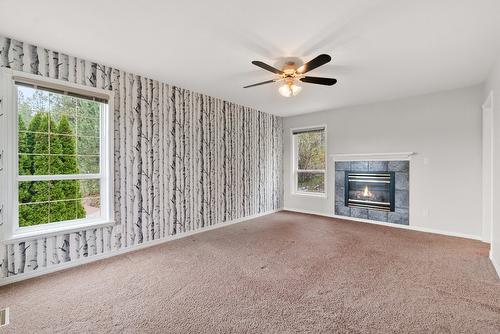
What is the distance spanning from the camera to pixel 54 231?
274cm

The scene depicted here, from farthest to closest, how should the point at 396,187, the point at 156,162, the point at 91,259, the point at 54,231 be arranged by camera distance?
the point at 396,187, the point at 156,162, the point at 91,259, the point at 54,231

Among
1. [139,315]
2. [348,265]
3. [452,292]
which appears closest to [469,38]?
[452,292]

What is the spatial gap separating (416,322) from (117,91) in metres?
4.07

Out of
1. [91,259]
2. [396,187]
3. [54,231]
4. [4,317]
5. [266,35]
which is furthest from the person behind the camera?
[396,187]

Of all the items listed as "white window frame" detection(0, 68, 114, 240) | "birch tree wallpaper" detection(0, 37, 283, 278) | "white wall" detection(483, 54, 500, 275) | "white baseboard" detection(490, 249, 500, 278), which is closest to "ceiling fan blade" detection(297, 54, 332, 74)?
"white wall" detection(483, 54, 500, 275)

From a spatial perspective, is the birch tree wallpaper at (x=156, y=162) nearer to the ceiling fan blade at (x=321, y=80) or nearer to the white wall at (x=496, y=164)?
the ceiling fan blade at (x=321, y=80)

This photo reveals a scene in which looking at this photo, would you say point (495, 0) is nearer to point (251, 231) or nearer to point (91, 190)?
point (251, 231)

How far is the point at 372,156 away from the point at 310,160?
4.86ft

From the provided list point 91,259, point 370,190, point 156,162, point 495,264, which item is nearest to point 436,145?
point 370,190

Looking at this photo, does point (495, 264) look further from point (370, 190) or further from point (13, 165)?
point (13, 165)

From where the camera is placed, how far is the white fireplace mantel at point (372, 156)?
453 centimetres

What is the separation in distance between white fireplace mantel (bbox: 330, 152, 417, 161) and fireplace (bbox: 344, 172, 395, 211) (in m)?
0.31

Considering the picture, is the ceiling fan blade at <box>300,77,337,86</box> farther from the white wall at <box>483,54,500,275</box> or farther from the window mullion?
the window mullion

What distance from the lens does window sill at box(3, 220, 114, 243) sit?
99.7 inches
